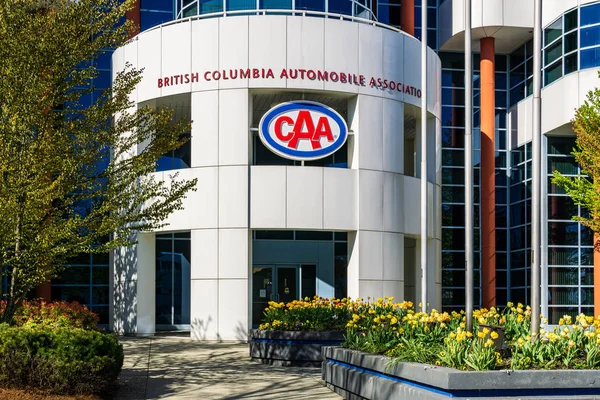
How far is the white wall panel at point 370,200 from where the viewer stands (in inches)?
1015

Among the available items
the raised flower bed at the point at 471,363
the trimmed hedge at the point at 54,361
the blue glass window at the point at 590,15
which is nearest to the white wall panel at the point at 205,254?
the raised flower bed at the point at 471,363

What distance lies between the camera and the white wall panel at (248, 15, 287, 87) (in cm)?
2547

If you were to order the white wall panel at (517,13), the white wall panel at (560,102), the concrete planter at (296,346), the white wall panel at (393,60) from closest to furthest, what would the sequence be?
the concrete planter at (296,346), the white wall panel at (393,60), the white wall panel at (560,102), the white wall panel at (517,13)

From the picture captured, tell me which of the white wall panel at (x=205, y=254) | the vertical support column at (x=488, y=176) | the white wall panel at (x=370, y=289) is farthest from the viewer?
the vertical support column at (x=488, y=176)

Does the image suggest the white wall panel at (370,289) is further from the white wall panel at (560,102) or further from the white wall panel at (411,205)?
the white wall panel at (560,102)

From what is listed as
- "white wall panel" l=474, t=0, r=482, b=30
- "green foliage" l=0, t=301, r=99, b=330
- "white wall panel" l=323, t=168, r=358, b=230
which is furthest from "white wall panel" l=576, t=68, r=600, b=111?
"green foliage" l=0, t=301, r=99, b=330

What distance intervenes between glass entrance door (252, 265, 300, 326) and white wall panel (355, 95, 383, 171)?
655 cm

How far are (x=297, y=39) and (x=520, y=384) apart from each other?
17.7 m

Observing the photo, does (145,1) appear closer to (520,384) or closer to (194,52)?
(194,52)

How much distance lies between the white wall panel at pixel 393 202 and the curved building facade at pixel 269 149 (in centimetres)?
A: 5

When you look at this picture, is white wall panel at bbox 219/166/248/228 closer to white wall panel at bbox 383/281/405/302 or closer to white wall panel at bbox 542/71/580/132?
white wall panel at bbox 383/281/405/302

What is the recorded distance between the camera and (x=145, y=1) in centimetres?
3441

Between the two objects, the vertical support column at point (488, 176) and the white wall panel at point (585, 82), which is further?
the vertical support column at point (488, 176)

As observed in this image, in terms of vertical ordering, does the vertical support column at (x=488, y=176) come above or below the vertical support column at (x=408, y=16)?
below
